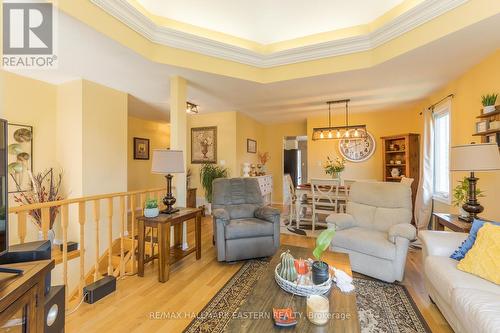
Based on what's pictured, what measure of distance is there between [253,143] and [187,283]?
435 centimetres

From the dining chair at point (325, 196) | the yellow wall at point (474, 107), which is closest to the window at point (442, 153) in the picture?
the yellow wall at point (474, 107)

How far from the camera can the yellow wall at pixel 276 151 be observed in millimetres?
6766

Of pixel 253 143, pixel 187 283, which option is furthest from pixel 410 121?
pixel 187 283

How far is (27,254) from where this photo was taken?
126cm

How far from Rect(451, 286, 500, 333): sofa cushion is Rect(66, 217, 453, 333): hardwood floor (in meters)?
0.48

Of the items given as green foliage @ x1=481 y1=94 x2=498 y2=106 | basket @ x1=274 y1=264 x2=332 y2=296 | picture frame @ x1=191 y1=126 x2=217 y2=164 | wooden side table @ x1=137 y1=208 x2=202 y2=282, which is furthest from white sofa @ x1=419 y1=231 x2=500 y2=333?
picture frame @ x1=191 y1=126 x2=217 y2=164

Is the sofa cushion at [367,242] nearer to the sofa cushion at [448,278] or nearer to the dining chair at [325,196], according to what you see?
the sofa cushion at [448,278]

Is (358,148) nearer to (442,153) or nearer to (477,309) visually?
(442,153)

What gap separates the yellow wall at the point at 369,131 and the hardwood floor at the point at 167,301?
2908mm

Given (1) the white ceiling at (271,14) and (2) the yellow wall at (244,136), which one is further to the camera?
(2) the yellow wall at (244,136)

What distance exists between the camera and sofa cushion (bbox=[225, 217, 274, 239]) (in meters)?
2.70

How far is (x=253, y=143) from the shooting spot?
20.4ft

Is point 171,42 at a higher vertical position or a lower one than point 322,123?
higher

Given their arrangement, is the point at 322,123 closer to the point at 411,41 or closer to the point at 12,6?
the point at 411,41
